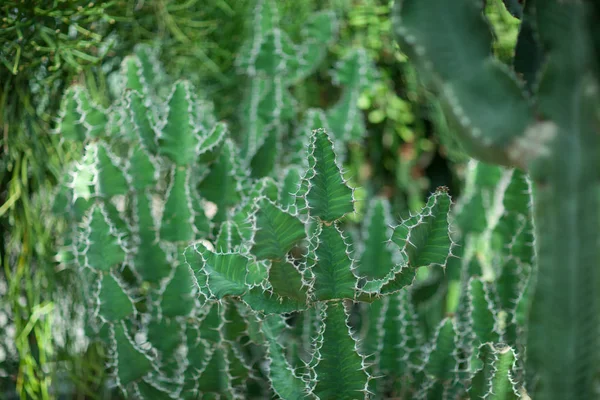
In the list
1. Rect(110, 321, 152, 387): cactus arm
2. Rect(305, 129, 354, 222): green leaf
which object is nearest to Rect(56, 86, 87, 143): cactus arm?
Rect(110, 321, 152, 387): cactus arm

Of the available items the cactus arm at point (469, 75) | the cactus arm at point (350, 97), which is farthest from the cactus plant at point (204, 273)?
the cactus arm at point (469, 75)

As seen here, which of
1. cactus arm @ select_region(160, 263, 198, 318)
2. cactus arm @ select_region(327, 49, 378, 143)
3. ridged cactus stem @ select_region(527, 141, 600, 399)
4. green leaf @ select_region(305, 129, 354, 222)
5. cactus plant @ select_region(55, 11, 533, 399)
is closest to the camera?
ridged cactus stem @ select_region(527, 141, 600, 399)

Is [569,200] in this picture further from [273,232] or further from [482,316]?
[482,316]

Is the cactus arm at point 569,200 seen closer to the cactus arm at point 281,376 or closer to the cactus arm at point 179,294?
the cactus arm at point 281,376

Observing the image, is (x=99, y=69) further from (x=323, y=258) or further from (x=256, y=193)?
(x=323, y=258)

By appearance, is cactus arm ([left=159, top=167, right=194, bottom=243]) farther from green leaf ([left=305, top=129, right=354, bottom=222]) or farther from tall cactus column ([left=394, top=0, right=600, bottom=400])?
tall cactus column ([left=394, top=0, right=600, bottom=400])

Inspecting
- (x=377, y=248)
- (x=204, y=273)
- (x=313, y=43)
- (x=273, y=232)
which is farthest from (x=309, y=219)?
(x=313, y=43)

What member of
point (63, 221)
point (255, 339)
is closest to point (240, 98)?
point (63, 221)
